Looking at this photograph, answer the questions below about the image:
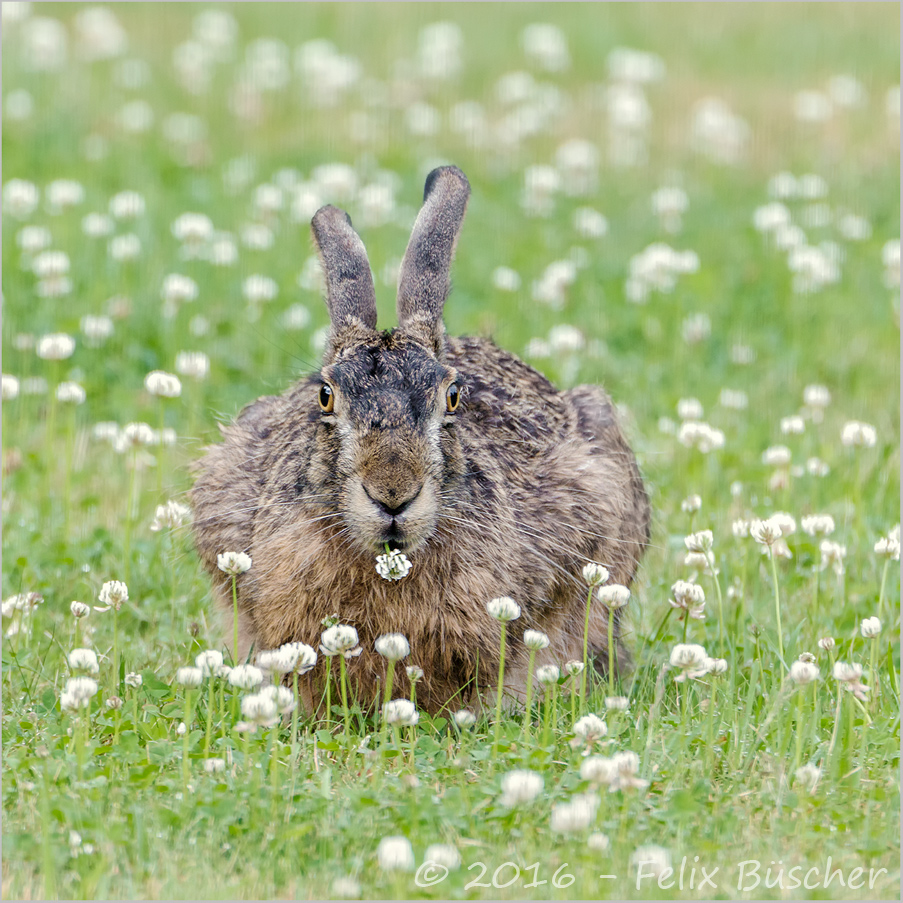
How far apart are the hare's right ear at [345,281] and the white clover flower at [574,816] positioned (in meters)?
2.06

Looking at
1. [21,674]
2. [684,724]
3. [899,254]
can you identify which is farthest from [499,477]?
[899,254]

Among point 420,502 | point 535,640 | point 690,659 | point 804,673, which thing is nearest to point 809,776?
point 804,673

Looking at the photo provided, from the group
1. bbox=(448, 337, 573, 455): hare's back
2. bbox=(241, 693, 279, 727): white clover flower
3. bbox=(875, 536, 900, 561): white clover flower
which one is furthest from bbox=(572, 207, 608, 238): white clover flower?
bbox=(241, 693, 279, 727): white clover flower

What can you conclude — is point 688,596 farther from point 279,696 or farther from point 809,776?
point 279,696

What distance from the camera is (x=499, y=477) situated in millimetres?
5445

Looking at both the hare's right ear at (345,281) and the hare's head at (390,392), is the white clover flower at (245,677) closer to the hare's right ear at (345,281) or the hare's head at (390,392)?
the hare's head at (390,392)

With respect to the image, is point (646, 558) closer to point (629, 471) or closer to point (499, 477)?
point (629, 471)

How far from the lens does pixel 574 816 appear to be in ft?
12.4

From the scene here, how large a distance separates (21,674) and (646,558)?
264cm

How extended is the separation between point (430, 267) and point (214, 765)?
6.86ft

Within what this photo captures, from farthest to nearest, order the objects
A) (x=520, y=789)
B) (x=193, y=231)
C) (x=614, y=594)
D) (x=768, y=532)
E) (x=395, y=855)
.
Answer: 1. (x=193, y=231)
2. (x=768, y=532)
3. (x=614, y=594)
4. (x=520, y=789)
5. (x=395, y=855)

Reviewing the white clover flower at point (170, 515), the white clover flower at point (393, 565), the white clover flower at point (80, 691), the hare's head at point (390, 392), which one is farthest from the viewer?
the white clover flower at point (170, 515)


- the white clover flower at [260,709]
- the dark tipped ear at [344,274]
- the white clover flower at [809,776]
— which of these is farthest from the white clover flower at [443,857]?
the dark tipped ear at [344,274]

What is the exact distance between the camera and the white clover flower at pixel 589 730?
4.45m
